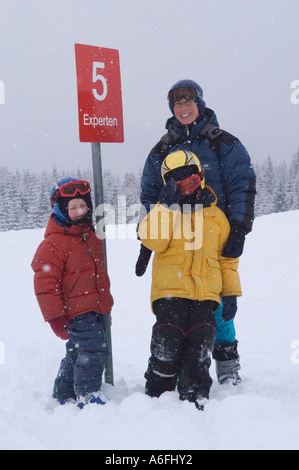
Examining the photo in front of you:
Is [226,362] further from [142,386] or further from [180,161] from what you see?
[180,161]

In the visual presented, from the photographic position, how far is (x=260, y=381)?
402 centimetres

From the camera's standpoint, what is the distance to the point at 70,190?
3.40 metres

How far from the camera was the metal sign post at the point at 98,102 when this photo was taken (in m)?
3.40

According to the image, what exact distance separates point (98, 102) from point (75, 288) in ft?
4.99

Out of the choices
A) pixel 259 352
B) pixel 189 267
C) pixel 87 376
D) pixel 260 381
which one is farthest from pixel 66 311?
pixel 259 352

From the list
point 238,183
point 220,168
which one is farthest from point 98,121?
point 238,183

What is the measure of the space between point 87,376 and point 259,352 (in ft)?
8.73

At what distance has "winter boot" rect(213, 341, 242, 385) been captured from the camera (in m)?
3.67

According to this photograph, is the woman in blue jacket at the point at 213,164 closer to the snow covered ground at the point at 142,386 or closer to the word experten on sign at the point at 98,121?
the word experten on sign at the point at 98,121

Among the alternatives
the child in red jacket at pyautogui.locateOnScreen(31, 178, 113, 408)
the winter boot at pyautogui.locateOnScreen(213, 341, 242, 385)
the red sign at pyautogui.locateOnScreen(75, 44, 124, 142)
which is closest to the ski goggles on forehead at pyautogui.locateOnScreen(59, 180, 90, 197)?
the child in red jacket at pyautogui.locateOnScreen(31, 178, 113, 408)

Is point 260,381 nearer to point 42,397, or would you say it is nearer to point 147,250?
point 147,250

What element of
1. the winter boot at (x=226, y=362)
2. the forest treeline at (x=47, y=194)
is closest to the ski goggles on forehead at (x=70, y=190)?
the winter boot at (x=226, y=362)

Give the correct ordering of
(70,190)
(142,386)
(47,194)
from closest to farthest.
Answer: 1. (70,190)
2. (142,386)
3. (47,194)
